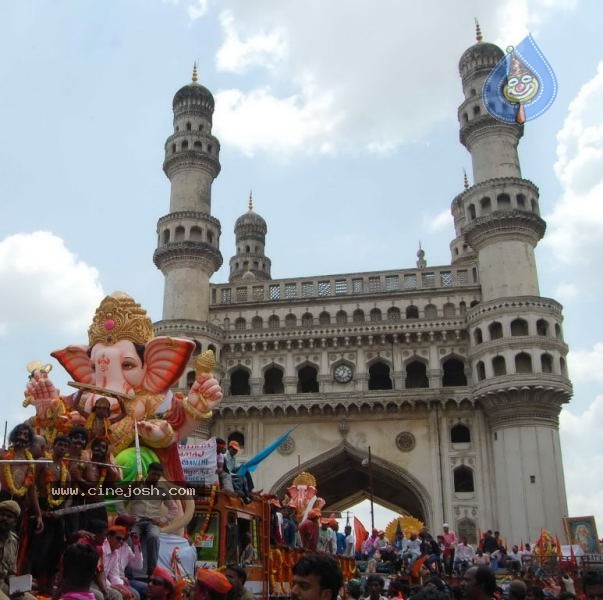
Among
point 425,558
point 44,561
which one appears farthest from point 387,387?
point 44,561

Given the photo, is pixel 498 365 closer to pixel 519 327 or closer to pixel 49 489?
pixel 519 327

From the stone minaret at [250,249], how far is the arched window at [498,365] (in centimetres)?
2321

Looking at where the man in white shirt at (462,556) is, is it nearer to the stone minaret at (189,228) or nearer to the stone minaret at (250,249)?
the stone minaret at (189,228)

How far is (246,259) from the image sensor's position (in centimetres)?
5378

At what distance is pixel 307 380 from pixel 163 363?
24116 millimetres

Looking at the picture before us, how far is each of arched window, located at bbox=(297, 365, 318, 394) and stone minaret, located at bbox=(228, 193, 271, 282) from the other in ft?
52.6

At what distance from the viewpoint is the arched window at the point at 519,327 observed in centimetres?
3203

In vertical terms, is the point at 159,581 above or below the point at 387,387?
below

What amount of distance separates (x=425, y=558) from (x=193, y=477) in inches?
274

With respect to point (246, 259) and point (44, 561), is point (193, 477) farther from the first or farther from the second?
point (246, 259)

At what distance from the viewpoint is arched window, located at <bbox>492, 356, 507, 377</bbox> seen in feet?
105

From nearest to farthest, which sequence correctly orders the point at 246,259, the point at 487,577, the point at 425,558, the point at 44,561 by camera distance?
the point at 487,577 < the point at 44,561 < the point at 425,558 < the point at 246,259

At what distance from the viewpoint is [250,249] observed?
2138 inches

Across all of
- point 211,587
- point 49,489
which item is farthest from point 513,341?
point 211,587
